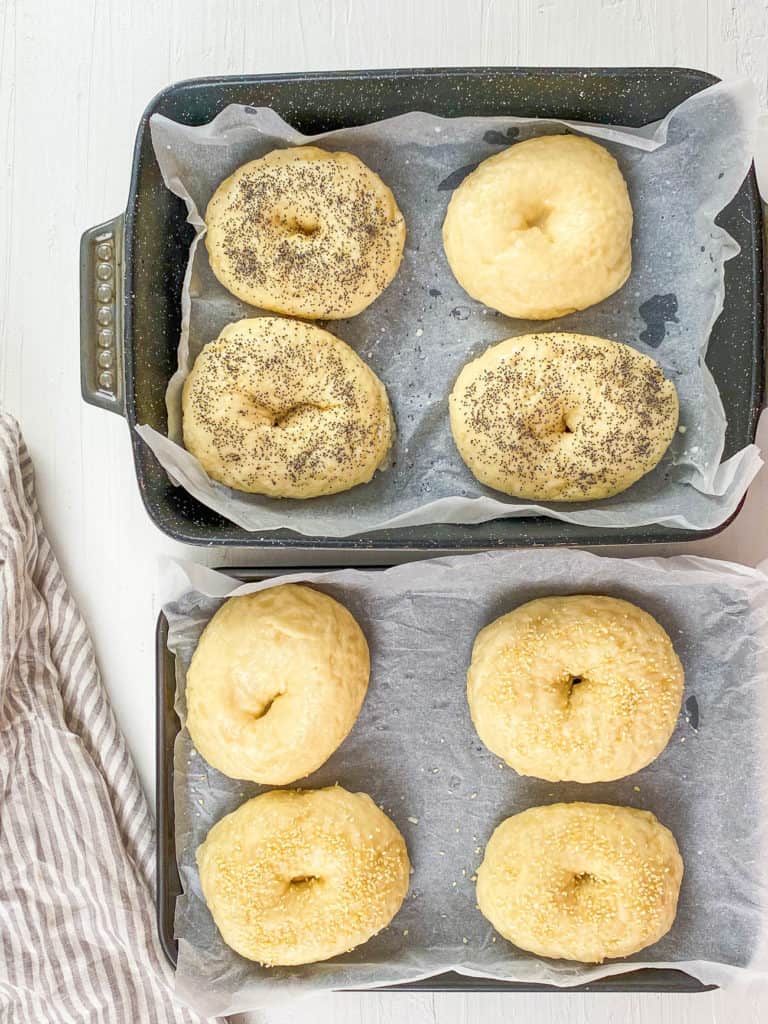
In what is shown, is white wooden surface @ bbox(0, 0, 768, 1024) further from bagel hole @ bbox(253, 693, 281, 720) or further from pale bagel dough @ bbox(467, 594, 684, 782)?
pale bagel dough @ bbox(467, 594, 684, 782)

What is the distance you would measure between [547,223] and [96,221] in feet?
2.76

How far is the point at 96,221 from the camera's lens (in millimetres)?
1834

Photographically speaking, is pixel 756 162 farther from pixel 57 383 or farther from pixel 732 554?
pixel 57 383

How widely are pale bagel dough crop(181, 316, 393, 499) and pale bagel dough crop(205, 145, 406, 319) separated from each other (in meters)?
0.07

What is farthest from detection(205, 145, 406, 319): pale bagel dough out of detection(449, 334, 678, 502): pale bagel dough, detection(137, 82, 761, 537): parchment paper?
detection(449, 334, 678, 502): pale bagel dough

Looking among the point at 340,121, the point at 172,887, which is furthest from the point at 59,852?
the point at 340,121

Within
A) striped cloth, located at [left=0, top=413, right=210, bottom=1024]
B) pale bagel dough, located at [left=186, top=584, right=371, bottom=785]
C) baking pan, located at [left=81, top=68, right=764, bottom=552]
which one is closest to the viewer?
baking pan, located at [left=81, top=68, right=764, bottom=552]

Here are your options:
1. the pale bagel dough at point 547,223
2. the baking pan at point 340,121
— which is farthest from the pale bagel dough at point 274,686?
the pale bagel dough at point 547,223

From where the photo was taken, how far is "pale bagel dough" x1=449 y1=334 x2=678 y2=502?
63.3 inches

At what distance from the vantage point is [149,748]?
1844 millimetres

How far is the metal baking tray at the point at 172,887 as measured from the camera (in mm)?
1682

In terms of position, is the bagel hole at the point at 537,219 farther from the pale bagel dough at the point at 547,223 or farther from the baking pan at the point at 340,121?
the baking pan at the point at 340,121

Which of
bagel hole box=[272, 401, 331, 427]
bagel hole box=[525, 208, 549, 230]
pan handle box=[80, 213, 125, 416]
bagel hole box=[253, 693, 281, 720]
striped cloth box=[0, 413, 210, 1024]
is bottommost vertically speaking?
striped cloth box=[0, 413, 210, 1024]

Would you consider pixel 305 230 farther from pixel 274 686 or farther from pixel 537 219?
pixel 274 686
